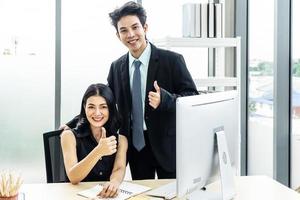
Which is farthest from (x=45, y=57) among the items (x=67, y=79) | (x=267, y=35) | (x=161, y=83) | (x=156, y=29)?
(x=267, y=35)

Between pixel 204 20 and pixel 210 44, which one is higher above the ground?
pixel 204 20

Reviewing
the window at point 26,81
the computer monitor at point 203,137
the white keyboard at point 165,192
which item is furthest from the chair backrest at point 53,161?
the window at point 26,81

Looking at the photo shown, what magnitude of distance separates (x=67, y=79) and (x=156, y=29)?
3.15 feet

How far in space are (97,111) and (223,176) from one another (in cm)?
77

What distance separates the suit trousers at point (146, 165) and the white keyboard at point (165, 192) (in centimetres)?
34

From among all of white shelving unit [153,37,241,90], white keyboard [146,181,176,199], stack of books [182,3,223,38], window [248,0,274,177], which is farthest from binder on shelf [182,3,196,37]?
white keyboard [146,181,176,199]

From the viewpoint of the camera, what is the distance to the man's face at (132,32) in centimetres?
223

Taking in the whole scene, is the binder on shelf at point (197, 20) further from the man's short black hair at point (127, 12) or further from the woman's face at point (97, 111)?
the woman's face at point (97, 111)

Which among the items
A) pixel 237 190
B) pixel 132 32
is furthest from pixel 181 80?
pixel 237 190

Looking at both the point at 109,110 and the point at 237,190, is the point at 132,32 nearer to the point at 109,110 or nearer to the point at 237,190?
the point at 109,110

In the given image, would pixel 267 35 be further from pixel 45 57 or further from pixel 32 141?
pixel 32 141

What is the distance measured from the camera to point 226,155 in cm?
165

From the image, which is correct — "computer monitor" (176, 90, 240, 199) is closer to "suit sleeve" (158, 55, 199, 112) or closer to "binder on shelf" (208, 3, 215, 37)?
"suit sleeve" (158, 55, 199, 112)

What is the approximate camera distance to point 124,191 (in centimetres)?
183
